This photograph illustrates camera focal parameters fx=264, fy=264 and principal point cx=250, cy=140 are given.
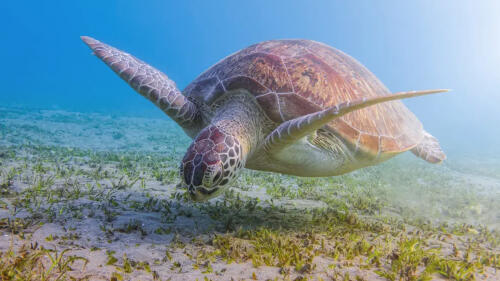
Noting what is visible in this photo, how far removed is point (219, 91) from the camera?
3.44m

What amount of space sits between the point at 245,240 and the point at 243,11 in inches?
5018

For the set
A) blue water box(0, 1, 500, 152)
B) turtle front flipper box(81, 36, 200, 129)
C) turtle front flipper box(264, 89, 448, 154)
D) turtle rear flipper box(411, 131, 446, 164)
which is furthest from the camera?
blue water box(0, 1, 500, 152)

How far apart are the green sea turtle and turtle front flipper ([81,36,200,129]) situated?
12 mm

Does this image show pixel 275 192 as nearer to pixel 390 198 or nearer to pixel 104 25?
pixel 390 198

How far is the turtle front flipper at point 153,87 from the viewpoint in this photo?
338cm

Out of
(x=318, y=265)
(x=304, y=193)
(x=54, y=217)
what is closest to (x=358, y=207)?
(x=304, y=193)

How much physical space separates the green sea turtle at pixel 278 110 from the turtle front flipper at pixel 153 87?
1 cm

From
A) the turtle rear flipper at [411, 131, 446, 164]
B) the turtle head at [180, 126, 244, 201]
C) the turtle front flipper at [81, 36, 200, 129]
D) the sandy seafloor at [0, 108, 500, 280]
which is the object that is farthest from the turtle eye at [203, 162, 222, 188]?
the turtle rear flipper at [411, 131, 446, 164]

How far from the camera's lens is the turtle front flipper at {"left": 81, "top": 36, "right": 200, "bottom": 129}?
338cm

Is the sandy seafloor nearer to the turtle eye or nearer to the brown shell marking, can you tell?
the turtle eye

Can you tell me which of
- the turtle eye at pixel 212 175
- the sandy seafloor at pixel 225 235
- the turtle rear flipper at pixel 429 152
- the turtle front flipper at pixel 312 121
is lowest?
the sandy seafloor at pixel 225 235

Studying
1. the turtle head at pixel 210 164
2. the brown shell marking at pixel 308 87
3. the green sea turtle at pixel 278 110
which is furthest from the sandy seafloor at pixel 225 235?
the brown shell marking at pixel 308 87

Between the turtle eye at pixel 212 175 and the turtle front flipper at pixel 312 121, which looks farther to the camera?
the turtle eye at pixel 212 175

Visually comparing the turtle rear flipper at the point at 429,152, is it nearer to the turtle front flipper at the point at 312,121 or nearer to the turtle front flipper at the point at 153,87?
the turtle front flipper at the point at 312,121
